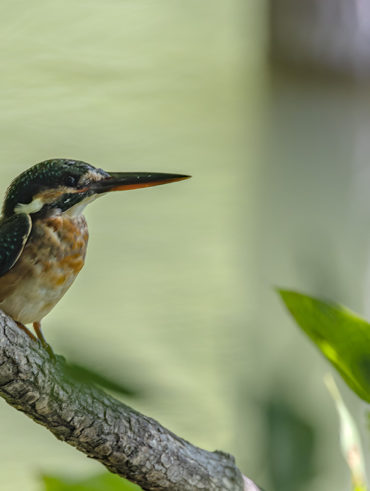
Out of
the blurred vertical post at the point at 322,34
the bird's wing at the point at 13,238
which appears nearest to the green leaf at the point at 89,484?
the bird's wing at the point at 13,238

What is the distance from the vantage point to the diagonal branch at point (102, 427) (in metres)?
0.36

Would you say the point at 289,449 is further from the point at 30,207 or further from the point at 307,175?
the point at 307,175

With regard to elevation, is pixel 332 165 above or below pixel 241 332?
above

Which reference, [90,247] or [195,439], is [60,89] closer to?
[90,247]

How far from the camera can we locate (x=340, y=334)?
0.35 m

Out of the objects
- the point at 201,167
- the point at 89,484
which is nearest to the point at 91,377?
the point at 89,484

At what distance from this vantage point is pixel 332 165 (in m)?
1.24

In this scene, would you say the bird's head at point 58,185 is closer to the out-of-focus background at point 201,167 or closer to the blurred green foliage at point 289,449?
the blurred green foliage at point 289,449

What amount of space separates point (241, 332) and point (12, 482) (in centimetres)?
43

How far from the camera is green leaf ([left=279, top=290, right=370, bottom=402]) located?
1.12 feet

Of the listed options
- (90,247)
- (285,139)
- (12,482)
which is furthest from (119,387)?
(285,139)

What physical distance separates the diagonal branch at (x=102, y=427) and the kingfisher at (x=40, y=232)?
1.7 inches

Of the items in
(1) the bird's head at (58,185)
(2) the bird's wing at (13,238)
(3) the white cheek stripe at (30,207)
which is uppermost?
(1) the bird's head at (58,185)

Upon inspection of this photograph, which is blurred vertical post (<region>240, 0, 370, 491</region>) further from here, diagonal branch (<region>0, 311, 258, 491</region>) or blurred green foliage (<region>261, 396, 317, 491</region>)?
blurred green foliage (<region>261, 396, 317, 491</region>)
